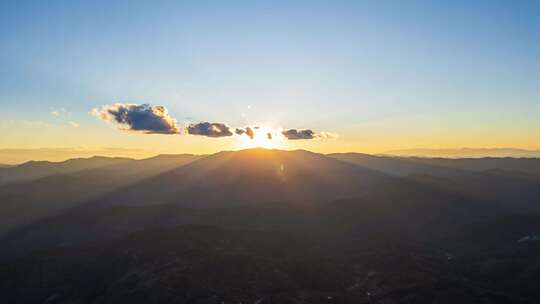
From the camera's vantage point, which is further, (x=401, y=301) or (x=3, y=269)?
(x=3, y=269)

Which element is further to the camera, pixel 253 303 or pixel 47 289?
pixel 47 289

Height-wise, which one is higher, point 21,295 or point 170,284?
point 170,284

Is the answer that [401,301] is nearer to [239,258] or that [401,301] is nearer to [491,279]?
[491,279]

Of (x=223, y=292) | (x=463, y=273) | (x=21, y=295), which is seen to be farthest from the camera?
(x=463, y=273)

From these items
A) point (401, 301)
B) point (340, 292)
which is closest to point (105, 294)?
point (340, 292)

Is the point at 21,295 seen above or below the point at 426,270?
below

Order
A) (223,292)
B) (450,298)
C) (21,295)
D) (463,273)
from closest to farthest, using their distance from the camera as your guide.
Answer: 1. (450,298)
2. (223,292)
3. (21,295)
4. (463,273)

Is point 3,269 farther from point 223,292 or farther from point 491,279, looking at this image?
point 491,279

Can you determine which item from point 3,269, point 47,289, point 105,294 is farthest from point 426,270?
point 3,269

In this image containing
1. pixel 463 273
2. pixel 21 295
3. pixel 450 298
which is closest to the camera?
pixel 450 298
